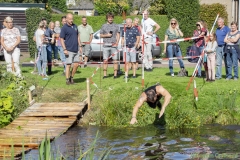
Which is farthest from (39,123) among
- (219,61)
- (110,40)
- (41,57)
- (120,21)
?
(120,21)

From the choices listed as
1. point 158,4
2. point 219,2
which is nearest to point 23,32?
point 158,4

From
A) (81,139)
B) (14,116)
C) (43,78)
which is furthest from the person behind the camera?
(43,78)

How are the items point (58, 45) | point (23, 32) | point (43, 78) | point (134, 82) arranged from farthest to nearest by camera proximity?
point (23, 32) → point (58, 45) → point (43, 78) → point (134, 82)

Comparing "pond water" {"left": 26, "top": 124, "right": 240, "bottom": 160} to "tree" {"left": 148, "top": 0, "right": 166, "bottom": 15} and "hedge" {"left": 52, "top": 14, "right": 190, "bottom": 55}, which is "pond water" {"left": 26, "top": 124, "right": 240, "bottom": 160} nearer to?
"hedge" {"left": 52, "top": 14, "right": 190, "bottom": 55}

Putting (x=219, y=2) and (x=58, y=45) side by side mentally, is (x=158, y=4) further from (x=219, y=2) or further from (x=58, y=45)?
(x=58, y=45)

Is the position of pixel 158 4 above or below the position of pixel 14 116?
above

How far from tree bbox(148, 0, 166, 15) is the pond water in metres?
19.2

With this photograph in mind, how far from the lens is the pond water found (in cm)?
1221

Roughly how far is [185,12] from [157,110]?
14693 millimetres

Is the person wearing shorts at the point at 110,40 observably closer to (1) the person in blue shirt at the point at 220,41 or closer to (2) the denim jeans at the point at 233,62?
(1) the person in blue shirt at the point at 220,41

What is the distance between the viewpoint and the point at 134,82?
1786 centimetres

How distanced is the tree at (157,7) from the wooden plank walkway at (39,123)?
18.9 metres

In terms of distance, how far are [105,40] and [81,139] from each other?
18.6 feet

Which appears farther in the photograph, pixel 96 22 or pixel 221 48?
pixel 96 22
